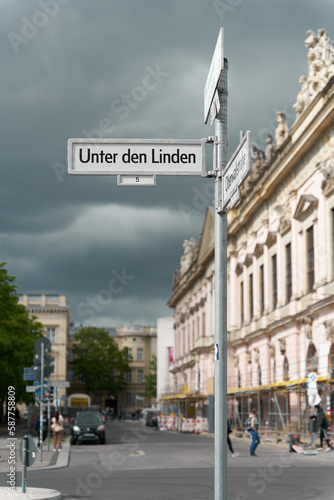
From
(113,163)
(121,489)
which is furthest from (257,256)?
(113,163)

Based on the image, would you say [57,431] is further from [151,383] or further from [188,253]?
[151,383]

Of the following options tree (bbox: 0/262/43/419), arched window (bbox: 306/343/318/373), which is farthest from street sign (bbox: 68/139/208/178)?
tree (bbox: 0/262/43/419)

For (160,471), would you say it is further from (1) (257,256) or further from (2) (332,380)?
(1) (257,256)

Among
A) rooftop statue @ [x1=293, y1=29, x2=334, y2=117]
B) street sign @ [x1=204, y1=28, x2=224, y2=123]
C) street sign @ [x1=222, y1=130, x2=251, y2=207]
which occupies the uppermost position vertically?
rooftop statue @ [x1=293, y1=29, x2=334, y2=117]

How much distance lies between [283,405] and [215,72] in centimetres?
4314

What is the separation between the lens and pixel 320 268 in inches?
1576

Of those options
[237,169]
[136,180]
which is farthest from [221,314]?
[136,180]

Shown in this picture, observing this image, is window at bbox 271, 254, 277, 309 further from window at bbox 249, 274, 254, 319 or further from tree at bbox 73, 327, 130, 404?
tree at bbox 73, 327, 130, 404

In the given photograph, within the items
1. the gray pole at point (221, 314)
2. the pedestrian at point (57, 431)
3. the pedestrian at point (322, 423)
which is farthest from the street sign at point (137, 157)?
the pedestrian at point (57, 431)

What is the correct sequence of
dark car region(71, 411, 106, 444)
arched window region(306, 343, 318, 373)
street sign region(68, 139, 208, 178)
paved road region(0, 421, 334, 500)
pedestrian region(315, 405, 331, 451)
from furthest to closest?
1. arched window region(306, 343, 318, 373)
2. dark car region(71, 411, 106, 444)
3. pedestrian region(315, 405, 331, 451)
4. paved road region(0, 421, 334, 500)
5. street sign region(68, 139, 208, 178)

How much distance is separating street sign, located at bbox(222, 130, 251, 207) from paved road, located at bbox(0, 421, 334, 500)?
9.94m

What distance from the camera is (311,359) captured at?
41.8 metres

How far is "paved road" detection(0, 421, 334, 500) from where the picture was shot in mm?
15914

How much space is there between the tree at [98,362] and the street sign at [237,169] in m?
133
